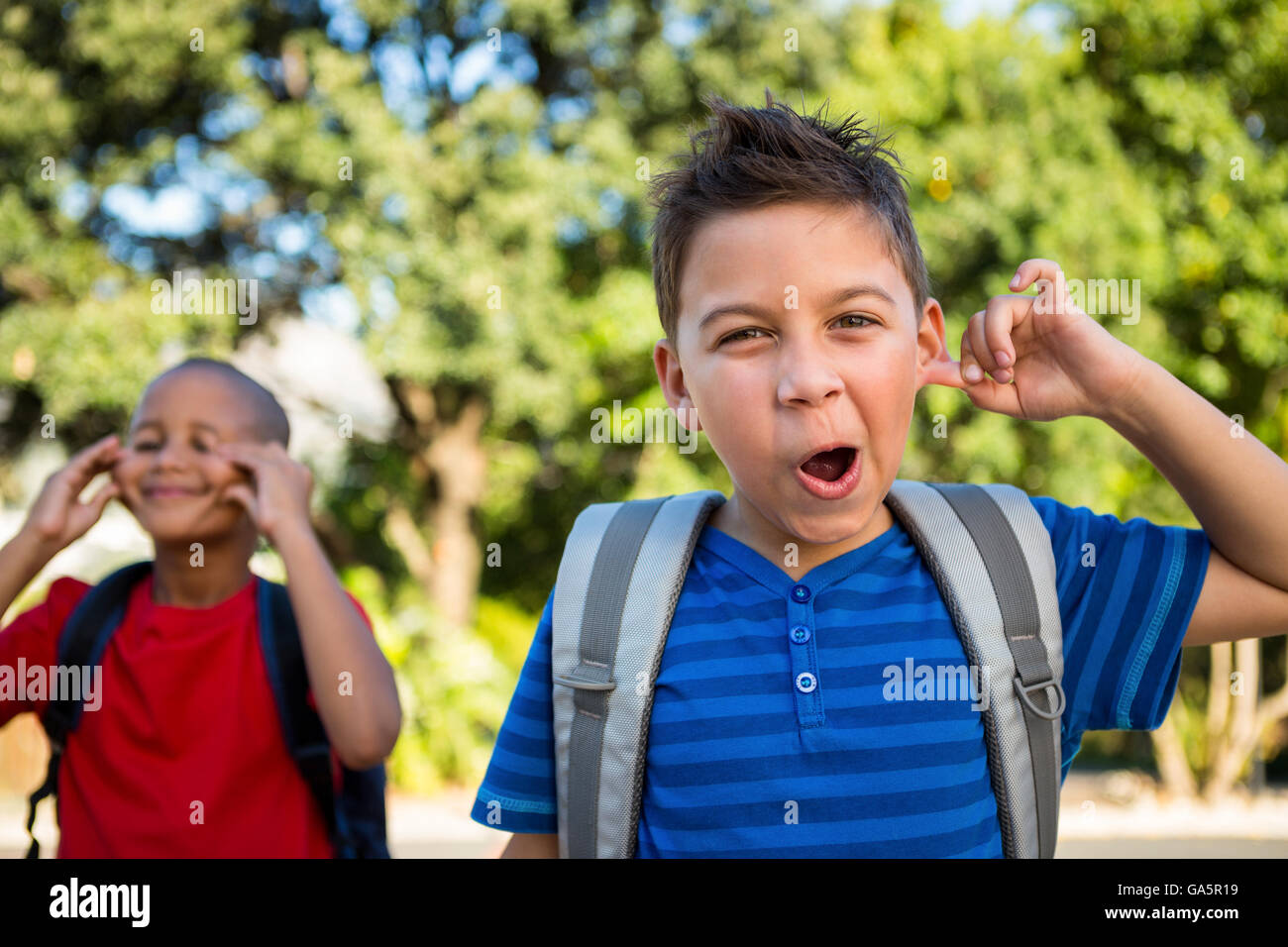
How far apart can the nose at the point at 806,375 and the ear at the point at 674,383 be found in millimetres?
252

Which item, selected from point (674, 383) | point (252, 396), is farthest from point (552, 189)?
point (674, 383)

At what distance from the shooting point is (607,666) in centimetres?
145

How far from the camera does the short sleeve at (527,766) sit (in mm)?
1521

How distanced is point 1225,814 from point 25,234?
36.6 ft

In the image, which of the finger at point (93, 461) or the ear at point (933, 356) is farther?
the finger at point (93, 461)

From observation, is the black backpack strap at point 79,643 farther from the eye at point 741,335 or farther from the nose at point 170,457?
the eye at point 741,335

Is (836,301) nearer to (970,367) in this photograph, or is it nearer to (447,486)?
(970,367)

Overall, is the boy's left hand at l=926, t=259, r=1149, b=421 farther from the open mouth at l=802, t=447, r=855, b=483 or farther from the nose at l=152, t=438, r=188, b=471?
the nose at l=152, t=438, r=188, b=471

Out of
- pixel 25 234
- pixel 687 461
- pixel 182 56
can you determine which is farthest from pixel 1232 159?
pixel 25 234

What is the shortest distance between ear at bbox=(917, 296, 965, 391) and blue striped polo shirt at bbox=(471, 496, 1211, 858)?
0.22 m

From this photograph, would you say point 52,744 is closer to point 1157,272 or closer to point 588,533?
point 588,533

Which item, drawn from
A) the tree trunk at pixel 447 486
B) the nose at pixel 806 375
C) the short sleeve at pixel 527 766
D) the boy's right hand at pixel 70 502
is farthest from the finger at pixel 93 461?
the tree trunk at pixel 447 486
